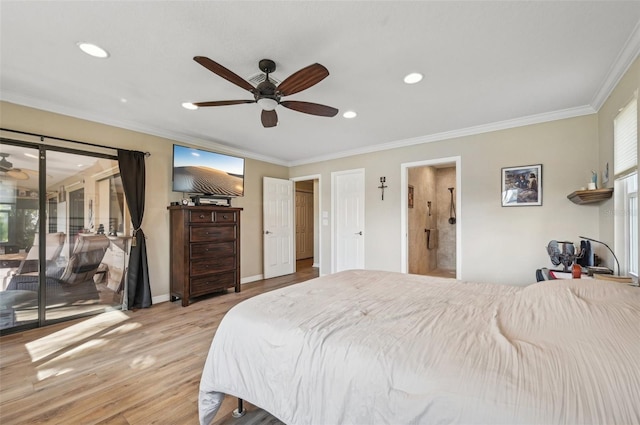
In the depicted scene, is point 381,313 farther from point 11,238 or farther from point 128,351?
point 11,238

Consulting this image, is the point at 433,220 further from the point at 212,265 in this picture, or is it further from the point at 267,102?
the point at 267,102

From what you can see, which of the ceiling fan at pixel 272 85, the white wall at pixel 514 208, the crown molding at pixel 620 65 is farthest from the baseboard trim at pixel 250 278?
the crown molding at pixel 620 65

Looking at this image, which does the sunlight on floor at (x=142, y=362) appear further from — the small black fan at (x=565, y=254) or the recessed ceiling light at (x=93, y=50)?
the small black fan at (x=565, y=254)

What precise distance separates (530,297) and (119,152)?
4.43 metres

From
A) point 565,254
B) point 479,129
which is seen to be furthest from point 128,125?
point 565,254

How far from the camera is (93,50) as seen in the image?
2.09 m

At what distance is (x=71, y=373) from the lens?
2.17 metres

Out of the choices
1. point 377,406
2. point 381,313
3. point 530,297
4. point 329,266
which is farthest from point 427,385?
point 329,266

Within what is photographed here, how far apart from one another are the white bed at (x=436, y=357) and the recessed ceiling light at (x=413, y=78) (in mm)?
1861

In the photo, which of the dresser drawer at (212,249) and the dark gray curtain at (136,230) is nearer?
the dark gray curtain at (136,230)

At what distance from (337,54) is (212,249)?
317 centimetres

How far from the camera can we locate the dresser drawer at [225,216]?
4191 mm

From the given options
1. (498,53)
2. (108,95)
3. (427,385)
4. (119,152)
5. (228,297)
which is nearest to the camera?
(427,385)

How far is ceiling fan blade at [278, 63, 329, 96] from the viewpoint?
1878 millimetres
